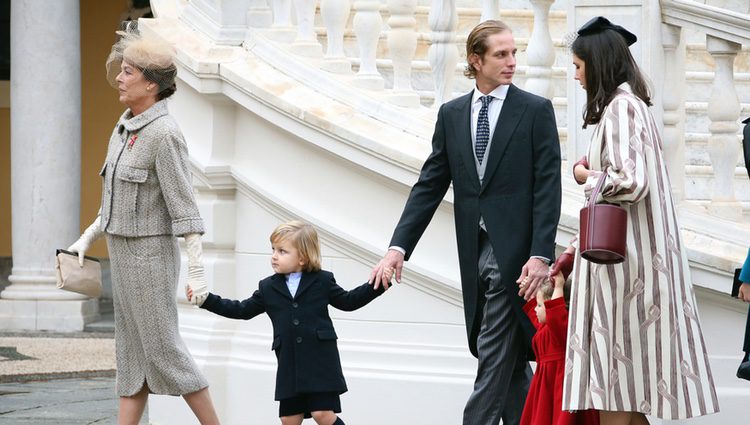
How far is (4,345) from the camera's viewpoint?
1252 centimetres

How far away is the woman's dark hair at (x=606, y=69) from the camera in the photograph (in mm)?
5676

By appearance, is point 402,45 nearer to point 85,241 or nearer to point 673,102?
point 673,102

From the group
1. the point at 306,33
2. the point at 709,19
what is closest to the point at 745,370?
the point at 709,19

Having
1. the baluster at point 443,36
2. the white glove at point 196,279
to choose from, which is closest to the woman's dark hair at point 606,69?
the baluster at point 443,36

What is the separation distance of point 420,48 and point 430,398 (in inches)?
103

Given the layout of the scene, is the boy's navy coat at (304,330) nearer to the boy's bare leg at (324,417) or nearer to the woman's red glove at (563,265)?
the boy's bare leg at (324,417)

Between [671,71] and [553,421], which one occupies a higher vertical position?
[671,71]

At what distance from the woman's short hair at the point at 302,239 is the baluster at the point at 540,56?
115cm

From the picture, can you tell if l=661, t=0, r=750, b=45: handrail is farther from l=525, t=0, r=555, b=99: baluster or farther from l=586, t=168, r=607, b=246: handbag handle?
l=586, t=168, r=607, b=246: handbag handle

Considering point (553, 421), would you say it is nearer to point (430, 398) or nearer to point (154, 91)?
point (430, 398)

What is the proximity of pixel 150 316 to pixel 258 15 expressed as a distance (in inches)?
79.7

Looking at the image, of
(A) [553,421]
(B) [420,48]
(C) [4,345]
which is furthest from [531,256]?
(C) [4,345]

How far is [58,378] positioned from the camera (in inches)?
417

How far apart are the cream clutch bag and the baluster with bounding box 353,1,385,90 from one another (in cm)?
161
